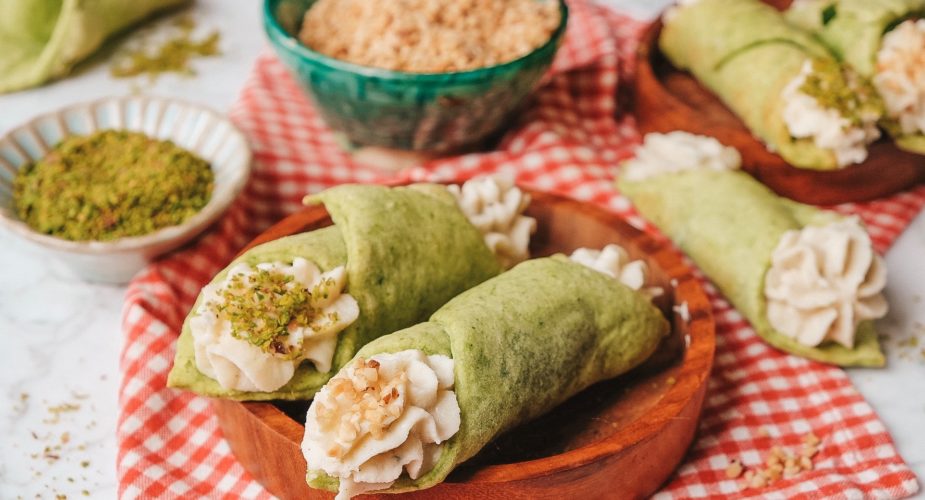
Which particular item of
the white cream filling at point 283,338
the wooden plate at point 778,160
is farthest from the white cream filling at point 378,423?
the wooden plate at point 778,160

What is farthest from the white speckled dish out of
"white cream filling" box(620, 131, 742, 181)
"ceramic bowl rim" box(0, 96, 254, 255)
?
"white cream filling" box(620, 131, 742, 181)

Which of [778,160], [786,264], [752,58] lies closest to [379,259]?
[786,264]

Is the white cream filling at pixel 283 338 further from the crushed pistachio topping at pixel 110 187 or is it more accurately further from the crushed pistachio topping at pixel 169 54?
the crushed pistachio topping at pixel 169 54

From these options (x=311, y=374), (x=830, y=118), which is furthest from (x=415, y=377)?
(x=830, y=118)

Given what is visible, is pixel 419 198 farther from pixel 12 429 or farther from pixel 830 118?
pixel 830 118

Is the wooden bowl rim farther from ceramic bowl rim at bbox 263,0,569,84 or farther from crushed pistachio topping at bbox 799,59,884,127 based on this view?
crushed pistachio topping at bbox 799,59,884,127
